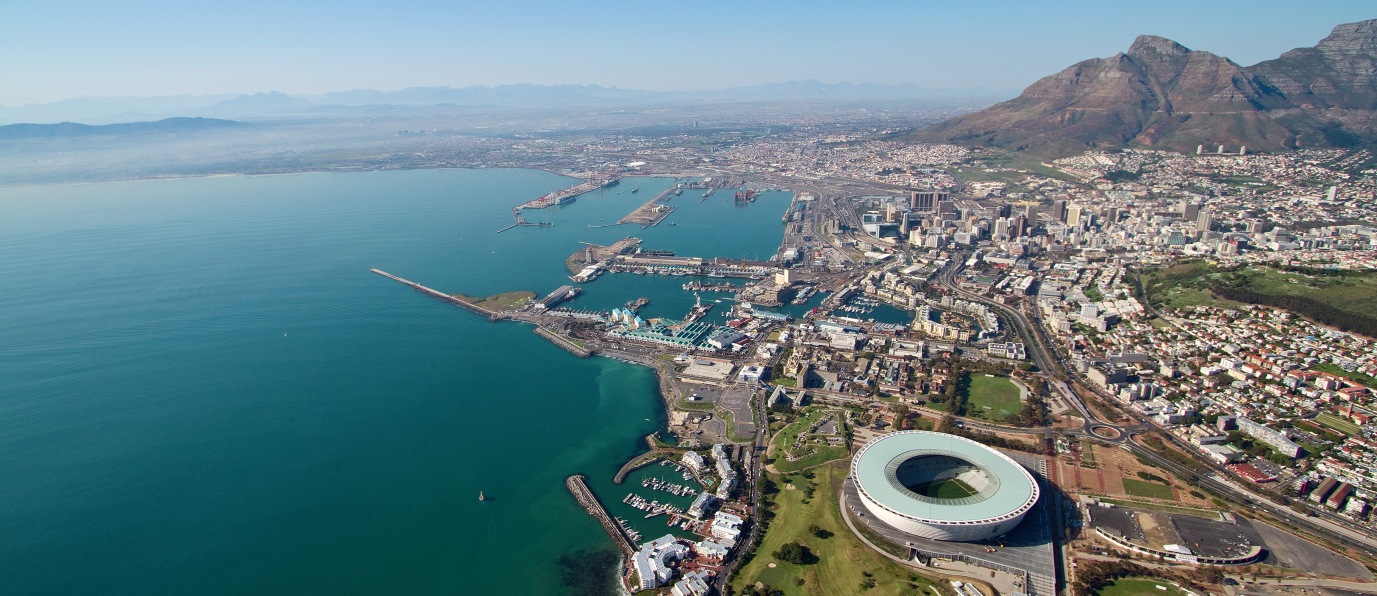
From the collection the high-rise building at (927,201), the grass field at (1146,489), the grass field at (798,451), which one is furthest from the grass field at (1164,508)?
the high-rise building at (927,201)

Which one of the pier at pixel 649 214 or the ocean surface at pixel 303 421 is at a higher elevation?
the pier at pixel 649 214

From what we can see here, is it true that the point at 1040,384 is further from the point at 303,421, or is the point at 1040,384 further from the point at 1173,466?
the point at 303,421

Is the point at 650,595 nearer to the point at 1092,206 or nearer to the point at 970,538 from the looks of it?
the point at 970,538

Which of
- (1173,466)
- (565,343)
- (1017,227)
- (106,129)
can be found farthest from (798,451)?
(106,129)

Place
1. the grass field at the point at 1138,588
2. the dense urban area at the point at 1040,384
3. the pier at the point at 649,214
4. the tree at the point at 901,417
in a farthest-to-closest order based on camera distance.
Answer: the pier at the point at 649,214 → the tree at the point at 901,417 → the dense urban area at the point at 1040,384 → the grass field at the point at 1138,588

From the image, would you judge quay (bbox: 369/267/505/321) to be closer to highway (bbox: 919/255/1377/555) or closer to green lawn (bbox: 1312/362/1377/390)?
highway (bbox: 919/255/1377/555)

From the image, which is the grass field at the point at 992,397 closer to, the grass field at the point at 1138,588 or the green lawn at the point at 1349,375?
the grass field at the point at 1138,588
